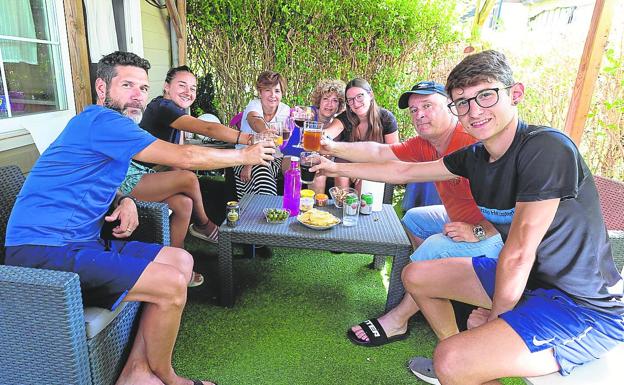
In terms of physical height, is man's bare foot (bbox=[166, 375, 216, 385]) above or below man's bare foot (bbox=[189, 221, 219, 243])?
below

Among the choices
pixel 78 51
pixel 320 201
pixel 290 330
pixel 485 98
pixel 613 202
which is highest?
pixel 78 51

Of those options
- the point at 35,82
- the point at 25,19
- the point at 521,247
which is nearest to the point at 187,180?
the point at 35,82

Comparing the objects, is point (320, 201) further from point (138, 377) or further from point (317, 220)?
point (138, 377)

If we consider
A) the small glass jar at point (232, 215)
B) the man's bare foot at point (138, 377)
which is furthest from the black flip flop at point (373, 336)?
the man's bare foot at point (138, 377)

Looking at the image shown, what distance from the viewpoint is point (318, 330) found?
223cm

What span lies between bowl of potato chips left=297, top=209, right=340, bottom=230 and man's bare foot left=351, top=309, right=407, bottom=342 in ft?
1.97

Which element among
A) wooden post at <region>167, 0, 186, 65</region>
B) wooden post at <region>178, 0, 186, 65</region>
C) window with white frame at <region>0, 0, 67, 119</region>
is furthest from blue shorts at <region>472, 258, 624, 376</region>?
wooden post at <region>178, 0, 186, 65</region>

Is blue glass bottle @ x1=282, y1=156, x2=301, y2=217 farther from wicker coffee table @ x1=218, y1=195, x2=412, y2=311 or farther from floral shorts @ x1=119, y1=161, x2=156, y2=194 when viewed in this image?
floral shorts @ x1=119, y1=161, x2=156, y2=194

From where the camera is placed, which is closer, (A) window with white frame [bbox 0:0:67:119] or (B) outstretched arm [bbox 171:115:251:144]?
(A) window with white frame [bbox 0:0:67:119]

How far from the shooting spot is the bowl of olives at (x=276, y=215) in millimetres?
2361

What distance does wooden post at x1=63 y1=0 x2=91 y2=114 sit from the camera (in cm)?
276

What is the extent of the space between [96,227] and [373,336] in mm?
1514

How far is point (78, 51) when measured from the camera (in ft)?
9.35

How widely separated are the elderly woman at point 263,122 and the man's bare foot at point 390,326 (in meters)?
1.53
